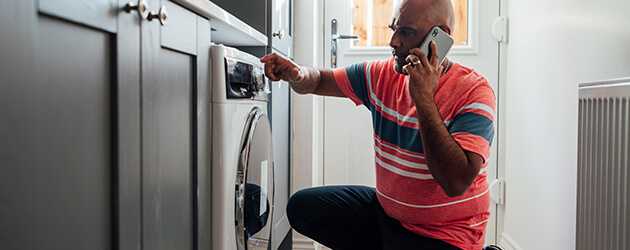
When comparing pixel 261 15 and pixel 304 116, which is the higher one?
pixel 261 15

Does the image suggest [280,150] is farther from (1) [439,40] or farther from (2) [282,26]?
(1) [439,40]

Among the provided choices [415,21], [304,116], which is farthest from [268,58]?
[304,116]

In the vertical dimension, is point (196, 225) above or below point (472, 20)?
below

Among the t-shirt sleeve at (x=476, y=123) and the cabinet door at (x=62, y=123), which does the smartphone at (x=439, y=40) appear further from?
the cabinet door at (x=62, y=123)

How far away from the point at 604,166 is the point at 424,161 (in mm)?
422

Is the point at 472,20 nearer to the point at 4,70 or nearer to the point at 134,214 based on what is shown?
the point at 134,214

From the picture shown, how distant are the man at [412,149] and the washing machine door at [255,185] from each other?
132 mm

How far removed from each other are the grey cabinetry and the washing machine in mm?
100

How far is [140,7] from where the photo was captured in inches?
30.4

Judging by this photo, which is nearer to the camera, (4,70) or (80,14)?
(4,70)

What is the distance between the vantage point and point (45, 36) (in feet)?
1.85

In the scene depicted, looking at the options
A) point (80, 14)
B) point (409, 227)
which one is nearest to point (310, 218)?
point (409, 227)

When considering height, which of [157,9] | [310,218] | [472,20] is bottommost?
[310,218]

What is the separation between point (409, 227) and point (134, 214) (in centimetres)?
77
